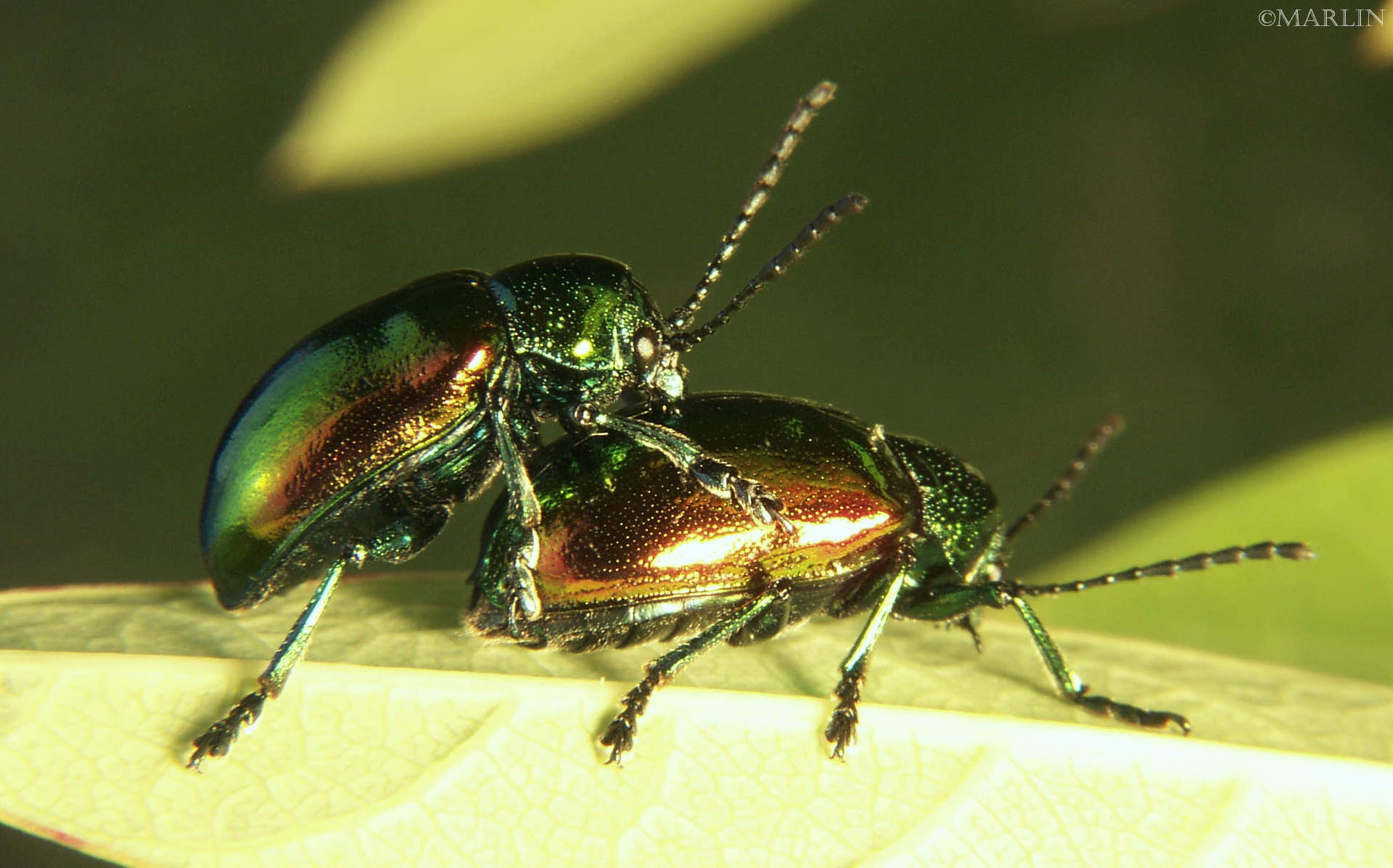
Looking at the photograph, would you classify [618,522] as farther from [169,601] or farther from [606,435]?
[169,601]

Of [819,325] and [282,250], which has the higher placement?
[819,325]

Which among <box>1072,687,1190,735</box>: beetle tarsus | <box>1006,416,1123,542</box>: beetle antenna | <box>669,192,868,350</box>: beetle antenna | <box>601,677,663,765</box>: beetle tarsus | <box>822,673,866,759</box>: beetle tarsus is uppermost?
<box>669,192,868,350</box>: beetle antenna

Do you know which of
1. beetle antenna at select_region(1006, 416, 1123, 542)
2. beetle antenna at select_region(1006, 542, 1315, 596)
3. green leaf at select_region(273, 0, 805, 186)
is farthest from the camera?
green leaf at select_region(273, 0, 805, 186)

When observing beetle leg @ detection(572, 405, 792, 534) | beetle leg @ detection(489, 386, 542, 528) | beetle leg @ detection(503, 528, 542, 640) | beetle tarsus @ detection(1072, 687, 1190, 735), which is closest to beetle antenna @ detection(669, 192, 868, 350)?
beetle leg @ detection(572, 405, 792, 534)

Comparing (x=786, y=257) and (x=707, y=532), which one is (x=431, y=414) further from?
(x=786, y=257)

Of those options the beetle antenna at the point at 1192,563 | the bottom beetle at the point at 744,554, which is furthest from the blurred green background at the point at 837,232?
the bottom beetle at the point at 744,554

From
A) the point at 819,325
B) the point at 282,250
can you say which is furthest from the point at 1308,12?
the point at 282,250

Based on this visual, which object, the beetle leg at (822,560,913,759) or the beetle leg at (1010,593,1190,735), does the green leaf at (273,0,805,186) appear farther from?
the beetle leg at (1010,593,1190,735)
